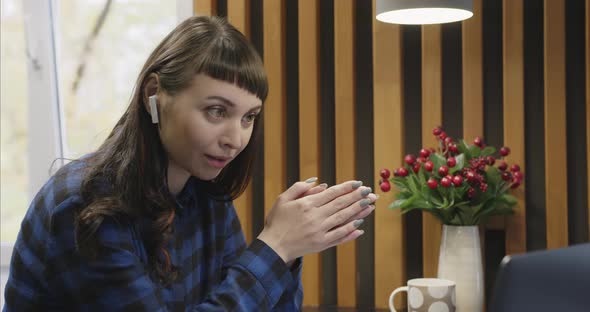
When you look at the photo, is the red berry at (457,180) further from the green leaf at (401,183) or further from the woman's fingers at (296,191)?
the woman's fingers at (296,191)

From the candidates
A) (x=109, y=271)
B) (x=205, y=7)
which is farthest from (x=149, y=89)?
(x=205, y=7)

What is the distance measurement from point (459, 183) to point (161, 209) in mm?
1095

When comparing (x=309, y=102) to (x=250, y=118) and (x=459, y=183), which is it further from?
(x=250, y=118)

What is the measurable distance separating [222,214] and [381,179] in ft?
3.04

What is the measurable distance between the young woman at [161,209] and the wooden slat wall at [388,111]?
1.02m

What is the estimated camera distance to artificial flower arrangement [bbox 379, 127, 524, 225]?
86.6 inches

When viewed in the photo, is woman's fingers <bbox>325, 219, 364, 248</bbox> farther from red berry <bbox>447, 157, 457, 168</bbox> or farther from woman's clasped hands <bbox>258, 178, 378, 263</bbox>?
red berry <bbox>447, 157, 457, 168</bbox>

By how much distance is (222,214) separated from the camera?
5.05ft

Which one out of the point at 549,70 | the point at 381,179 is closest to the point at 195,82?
the point at 381,179

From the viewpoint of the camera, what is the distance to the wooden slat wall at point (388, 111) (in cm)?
228

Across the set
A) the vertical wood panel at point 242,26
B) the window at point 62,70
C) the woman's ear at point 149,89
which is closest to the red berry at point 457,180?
the vertical wood panel at point 242,26

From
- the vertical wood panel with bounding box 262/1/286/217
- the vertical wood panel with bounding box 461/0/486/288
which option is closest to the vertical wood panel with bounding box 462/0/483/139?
the vertical wood panel with bounding box 461/0/486/288

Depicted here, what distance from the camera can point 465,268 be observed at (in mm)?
2189

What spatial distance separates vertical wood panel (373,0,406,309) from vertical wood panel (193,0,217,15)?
543mm
